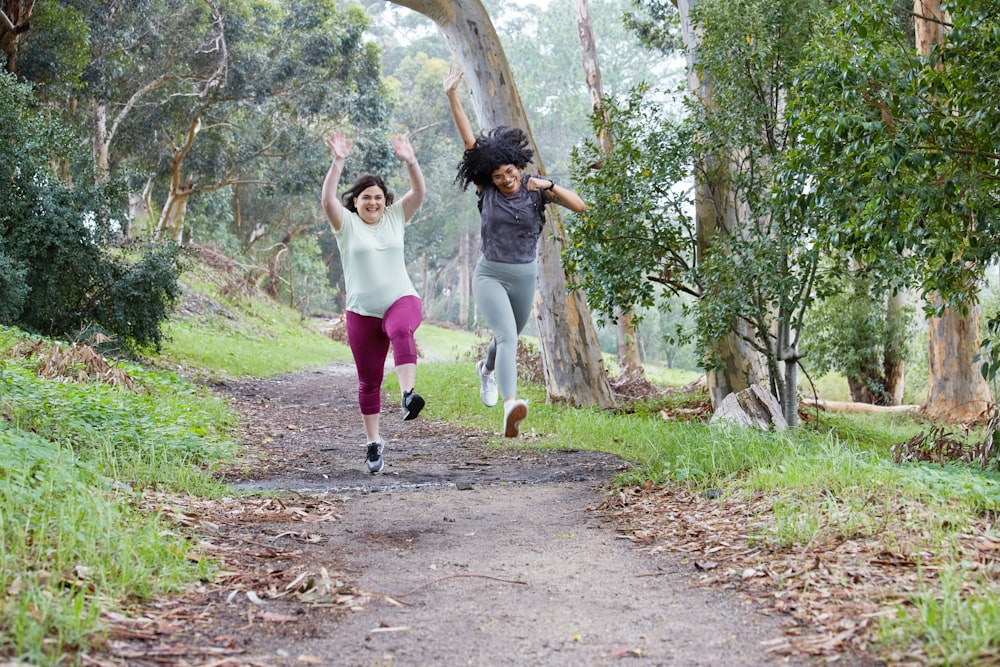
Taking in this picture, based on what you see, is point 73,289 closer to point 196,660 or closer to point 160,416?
point 160,416

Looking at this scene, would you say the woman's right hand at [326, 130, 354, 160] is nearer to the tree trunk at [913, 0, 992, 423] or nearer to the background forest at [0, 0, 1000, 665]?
the background forest at [0, 0, 1000, 665]

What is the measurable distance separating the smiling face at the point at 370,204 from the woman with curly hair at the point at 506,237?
2.46 ft

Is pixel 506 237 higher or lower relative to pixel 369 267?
higher

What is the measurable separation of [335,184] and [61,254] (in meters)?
9.29

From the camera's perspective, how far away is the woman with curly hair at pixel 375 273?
21.0ft

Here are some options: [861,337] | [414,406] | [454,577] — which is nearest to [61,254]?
[414,406]

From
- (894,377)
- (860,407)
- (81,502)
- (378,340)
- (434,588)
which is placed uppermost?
(378,340)

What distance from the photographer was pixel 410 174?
6820 mm

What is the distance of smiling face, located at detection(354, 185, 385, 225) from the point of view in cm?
658

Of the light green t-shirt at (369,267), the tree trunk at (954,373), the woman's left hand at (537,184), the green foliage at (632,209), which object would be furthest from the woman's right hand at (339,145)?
the tree trunk at (954,373)

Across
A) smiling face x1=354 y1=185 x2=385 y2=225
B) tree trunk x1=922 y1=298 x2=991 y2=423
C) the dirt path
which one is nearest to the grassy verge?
the dirt path

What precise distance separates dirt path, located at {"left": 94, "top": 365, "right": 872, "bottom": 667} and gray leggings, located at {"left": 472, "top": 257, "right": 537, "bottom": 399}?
2.90 ft

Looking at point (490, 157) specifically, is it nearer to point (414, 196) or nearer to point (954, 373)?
point (414, 196)

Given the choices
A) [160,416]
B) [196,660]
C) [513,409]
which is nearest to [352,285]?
[513,409]
